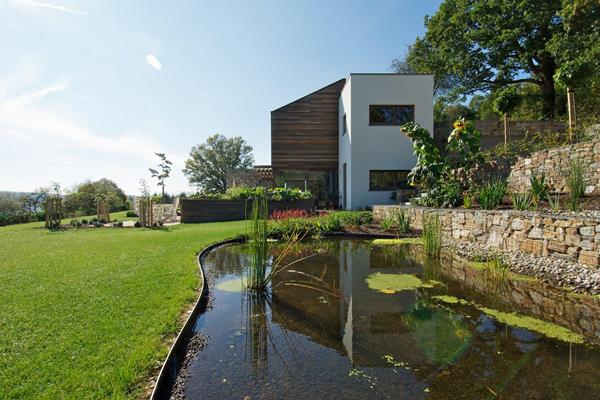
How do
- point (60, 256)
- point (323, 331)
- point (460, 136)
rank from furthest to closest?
1. point (460, 136)
2. point (60, 256)
3. point (323, 331)

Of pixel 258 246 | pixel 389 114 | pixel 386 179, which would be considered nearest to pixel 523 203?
pixel 258 246

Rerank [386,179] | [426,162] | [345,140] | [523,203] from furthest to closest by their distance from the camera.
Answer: [345,140] → [386,179] → [426,162] → [523,203]

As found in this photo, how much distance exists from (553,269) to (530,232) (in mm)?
655

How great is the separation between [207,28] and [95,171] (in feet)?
70.8

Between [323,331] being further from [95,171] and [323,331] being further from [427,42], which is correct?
[95,171]

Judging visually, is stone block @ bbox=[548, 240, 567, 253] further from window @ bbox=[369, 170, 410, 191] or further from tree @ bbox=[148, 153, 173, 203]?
tree @ bbox=[148, 153, 173, 203]

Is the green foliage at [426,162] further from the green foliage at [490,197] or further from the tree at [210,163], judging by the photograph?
the tree at [210,163]

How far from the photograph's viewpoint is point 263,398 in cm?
183

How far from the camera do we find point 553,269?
393cm

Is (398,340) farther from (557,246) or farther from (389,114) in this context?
(389,114)

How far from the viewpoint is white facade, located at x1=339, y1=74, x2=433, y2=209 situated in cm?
1270

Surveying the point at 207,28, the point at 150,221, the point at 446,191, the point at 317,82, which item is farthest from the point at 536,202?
the point at 317,82

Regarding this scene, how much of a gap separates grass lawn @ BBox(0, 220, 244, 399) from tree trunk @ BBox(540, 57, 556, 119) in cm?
1969

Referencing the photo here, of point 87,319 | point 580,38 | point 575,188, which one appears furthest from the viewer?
point 580,38
